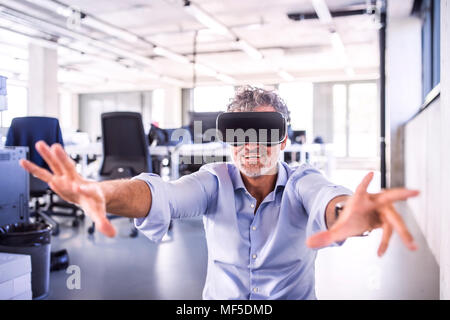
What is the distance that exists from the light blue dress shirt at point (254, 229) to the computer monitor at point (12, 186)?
1378 mm

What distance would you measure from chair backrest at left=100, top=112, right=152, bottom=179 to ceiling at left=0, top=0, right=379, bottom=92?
32.7 inches

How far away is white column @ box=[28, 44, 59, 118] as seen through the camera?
602cm

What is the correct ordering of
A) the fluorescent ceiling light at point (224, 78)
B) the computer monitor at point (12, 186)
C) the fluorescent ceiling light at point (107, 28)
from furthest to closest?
the fluorescent ceiling light at point (224, 78)
the fluorescent ceiling light at point (107, 28)
the computer monitor at point (12, 186)

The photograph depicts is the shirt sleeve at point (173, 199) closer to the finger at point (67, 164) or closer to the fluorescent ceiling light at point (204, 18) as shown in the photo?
the finger at point (67, 164)

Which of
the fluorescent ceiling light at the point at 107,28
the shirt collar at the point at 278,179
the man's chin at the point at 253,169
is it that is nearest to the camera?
the man's chin at the point at 253,169

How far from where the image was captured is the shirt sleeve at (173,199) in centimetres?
A: 82

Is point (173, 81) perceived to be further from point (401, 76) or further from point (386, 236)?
→ point (386, 236)

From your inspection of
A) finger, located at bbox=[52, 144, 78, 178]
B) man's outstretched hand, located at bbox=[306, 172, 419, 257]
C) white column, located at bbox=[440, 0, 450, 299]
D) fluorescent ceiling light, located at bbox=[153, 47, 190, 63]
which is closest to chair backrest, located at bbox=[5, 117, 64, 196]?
finger, located at bbox=[52, 144, 78, 178]

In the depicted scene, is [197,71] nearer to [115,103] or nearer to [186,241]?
[115,103]

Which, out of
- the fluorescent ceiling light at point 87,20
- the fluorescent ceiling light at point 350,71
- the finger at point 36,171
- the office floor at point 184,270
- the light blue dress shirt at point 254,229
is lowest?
the office floor at point 184,270

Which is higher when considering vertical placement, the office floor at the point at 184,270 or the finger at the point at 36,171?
the finger at the point at 36,171

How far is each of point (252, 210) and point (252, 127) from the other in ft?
1.00

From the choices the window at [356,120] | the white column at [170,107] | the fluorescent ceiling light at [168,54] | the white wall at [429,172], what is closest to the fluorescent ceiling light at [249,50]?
the fluorescent ceiling light at [168,54]

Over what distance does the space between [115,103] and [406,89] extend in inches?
367
